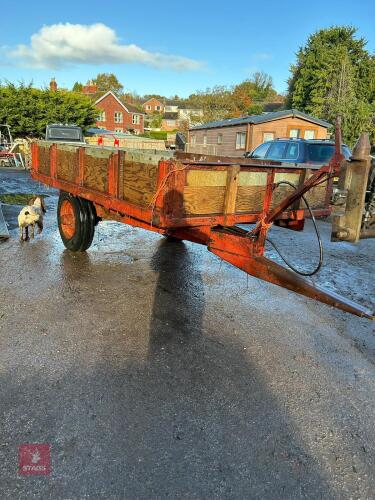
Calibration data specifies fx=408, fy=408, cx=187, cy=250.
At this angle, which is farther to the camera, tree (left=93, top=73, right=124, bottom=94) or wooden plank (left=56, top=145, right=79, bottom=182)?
tree (left=93, top=73, right=124, bottom=94)

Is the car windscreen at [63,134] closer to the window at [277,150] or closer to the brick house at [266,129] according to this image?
the window at [277,150]

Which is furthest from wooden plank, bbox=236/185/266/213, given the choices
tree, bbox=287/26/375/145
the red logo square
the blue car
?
tree, bbox=287/26/375/145

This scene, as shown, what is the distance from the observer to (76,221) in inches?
236

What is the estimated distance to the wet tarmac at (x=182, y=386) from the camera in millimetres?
2346

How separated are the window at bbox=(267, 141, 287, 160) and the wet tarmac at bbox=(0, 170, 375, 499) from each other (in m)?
5.54

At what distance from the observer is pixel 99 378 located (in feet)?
10.5

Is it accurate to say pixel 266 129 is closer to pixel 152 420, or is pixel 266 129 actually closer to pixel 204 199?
pixel 204 199

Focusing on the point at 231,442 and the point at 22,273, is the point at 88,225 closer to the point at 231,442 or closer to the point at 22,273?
Answer: the point at 22,273

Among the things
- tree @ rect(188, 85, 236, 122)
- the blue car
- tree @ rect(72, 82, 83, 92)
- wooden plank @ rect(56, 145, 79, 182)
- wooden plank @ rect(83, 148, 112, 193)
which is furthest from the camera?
tree @ rect(72, 82, 83, 92)

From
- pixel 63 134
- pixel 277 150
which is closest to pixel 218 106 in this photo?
pixel 63 134

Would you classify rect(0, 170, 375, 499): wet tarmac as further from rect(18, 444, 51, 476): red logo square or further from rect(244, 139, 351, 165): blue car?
rect(244, 139, 351, 165): blue car

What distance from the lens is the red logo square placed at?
2318mm

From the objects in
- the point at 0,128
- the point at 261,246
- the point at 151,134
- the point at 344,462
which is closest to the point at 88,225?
the point at 261,246

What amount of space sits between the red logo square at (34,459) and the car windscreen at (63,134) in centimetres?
1821
